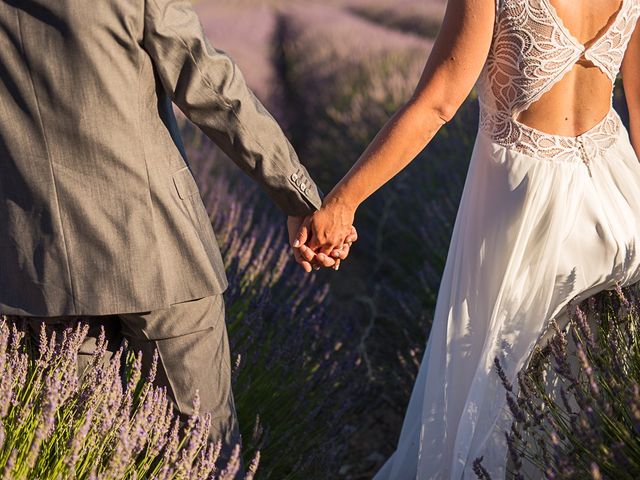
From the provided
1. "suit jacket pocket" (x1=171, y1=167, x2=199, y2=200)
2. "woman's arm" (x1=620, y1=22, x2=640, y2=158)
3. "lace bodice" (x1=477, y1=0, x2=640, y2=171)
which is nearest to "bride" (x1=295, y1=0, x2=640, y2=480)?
"lace bodice" (x1=477, y1=0, x2=640, y2=171)

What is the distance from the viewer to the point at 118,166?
2.18 m

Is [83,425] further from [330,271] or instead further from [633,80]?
[330,271]

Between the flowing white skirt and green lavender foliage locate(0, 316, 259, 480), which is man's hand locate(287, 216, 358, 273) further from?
green lavender foliage locate(0, 316, 259, 480)

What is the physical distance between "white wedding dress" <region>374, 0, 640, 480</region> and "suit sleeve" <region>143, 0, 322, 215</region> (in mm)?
449

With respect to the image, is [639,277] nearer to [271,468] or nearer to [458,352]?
[458,352]

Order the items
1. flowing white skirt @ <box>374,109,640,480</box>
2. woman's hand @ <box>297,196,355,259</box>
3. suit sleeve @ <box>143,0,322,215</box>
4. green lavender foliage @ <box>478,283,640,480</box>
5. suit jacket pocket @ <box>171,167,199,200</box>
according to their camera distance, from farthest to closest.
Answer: woman's hand @ <box>297,196,355,259</box>, flowing white skirt @ <box>374,109,640,480</box>, suit jacket pocket @ <box>171,167,199,200</box>, suit sleeve @ <box>143,0,322,215</box>, green lavender foliage @ <box>478,283,640,480</box>

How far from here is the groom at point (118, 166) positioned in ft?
6.91

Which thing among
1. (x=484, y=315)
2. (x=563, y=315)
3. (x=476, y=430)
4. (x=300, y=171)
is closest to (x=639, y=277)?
(x=563, y=315)

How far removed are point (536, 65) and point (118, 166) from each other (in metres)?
0.96

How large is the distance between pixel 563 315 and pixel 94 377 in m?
1.11

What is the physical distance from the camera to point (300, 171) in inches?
95.7

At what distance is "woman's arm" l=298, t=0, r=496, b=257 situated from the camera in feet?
7.59

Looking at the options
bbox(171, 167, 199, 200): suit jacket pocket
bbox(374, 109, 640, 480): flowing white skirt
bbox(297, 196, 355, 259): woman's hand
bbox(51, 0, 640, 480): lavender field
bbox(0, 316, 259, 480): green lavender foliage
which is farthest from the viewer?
bbox(51, 0, 640, 480): lavender field

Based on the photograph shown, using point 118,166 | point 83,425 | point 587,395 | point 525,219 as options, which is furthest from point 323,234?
point 83,425
